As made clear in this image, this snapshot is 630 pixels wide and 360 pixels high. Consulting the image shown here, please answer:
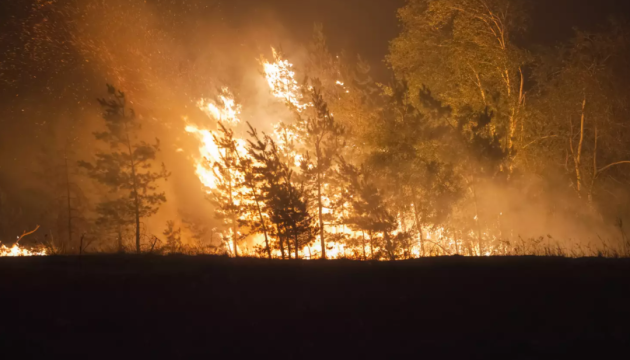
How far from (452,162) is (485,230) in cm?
505

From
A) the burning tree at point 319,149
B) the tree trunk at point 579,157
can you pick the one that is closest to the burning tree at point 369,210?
the burning tree at point 319,149

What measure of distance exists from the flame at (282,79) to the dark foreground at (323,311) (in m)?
34.7

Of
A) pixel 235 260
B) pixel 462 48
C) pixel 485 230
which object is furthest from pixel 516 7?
pixel 235 260

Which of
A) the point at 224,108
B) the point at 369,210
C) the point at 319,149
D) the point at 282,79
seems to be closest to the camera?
the point at 369,210

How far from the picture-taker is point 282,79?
4594 cm

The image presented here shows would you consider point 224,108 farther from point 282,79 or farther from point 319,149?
point 319,149

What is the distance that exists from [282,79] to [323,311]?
1581 inches

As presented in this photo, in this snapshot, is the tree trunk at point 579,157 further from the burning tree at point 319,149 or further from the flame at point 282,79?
the flame at point 282,79

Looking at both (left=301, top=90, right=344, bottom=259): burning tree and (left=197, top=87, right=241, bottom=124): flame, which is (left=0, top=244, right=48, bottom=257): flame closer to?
(left=301, top=90, right=344, bottom=259): burning tree

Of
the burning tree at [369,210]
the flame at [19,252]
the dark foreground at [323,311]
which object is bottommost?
the dark foreground at [323,311]

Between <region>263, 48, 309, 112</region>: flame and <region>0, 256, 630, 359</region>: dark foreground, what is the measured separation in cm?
3470

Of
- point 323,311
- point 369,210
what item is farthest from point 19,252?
point 369,210

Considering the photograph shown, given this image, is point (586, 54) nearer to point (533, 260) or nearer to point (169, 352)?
point (533, 260)

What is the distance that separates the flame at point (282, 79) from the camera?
44000mm
